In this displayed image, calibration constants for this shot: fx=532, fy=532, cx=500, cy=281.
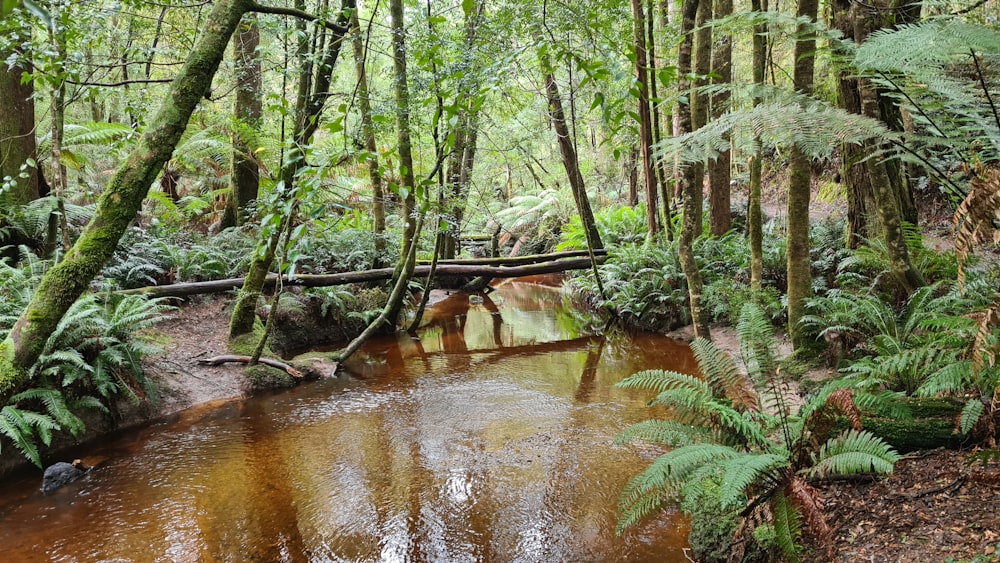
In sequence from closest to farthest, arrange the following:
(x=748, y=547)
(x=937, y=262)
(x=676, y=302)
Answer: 1. (x=748, y=547)
2. (x=937, y=262)
3. (x=676, y=302)

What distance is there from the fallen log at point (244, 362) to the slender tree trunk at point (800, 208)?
5.70 metres

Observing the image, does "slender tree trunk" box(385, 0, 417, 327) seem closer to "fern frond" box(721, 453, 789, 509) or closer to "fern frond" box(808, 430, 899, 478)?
"fern frond" box(721, 453, 789, 509)

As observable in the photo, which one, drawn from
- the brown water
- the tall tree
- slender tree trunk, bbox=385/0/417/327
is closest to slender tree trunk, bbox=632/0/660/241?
slender tree trunk, bbox=385/0/417/327

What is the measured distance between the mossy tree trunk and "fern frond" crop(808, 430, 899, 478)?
4.64 metres

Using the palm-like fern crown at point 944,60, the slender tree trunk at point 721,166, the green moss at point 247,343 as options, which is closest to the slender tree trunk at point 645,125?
the slender tree trunk at point 721,166

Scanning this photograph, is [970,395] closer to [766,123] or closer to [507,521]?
[766,123]

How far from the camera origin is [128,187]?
3.92 meters

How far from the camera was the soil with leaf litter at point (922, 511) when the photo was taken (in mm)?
2098

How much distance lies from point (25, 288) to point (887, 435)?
23.5 feet

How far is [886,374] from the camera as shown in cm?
332

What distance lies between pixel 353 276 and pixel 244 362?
265 cm

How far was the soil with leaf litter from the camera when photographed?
2098 millimetres

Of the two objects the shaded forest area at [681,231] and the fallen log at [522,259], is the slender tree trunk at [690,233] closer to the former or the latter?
the shaded forest area at [681,231]

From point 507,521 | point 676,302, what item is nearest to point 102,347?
point 507,521
